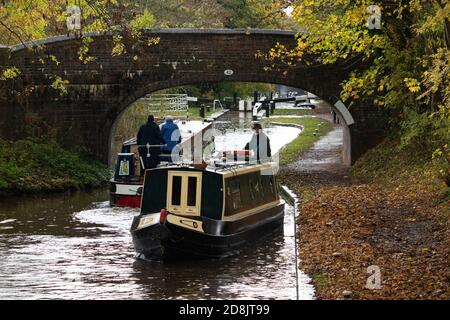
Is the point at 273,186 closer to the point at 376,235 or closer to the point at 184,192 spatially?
the point at 184,192

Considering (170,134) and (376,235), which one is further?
(170,134)

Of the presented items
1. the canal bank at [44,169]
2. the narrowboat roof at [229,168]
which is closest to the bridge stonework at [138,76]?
the canal bank at [44,169]

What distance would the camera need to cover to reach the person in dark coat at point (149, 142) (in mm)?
25047

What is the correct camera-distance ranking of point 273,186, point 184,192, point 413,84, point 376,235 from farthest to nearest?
point 273,186 → point 413,84 → point 184,192 → point 376,235

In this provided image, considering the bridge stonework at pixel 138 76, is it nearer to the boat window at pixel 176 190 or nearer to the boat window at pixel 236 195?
the boat window at pixel 236 195

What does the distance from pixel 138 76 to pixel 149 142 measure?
702cm

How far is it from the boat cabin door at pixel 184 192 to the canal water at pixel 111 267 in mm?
1055

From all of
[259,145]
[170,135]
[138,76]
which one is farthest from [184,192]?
[138,76]

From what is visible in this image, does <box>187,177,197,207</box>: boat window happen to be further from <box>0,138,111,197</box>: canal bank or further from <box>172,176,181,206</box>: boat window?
<box>0,138,111,197</box>: canal bank

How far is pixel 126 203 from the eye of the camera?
82.1 ft

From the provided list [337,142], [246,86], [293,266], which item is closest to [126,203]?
[293,266]

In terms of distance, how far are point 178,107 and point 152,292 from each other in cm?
4337

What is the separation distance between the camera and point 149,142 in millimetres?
25156
